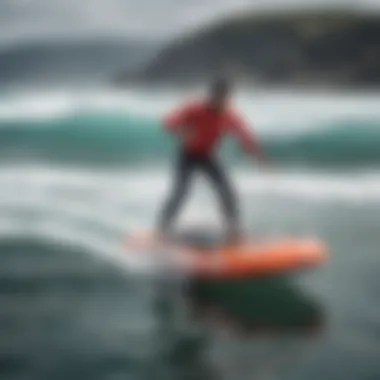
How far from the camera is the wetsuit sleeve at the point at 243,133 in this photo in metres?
1.59

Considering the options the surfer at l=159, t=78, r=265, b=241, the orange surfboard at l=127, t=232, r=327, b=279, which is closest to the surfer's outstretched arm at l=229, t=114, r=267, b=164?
the surfer at l=159, t=78, r=265, b=241

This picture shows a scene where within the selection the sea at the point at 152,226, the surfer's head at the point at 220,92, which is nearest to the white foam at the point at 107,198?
the sea at the point at 152,226

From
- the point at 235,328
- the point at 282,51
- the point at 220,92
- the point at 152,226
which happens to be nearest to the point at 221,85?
the point at 220,92

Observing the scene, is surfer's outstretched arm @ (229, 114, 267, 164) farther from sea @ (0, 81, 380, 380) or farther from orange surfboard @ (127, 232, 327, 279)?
orange surfboard @ (127, 232, 327, 279)

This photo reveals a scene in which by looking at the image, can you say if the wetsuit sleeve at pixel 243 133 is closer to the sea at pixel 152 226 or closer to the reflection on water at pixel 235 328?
the sea at pixel 152 226

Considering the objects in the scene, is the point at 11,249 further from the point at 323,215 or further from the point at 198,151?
the point at 323,215

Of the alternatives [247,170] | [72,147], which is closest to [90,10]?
[72,147]

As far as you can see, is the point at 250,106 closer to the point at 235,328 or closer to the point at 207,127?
the point at 207,127

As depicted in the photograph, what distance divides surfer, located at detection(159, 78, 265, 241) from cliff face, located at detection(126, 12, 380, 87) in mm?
51

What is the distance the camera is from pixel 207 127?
1.59m

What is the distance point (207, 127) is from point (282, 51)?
0.19 metres

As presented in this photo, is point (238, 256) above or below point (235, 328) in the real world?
above

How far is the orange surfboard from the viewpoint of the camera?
157 cm

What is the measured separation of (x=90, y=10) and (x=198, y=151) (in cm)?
31
